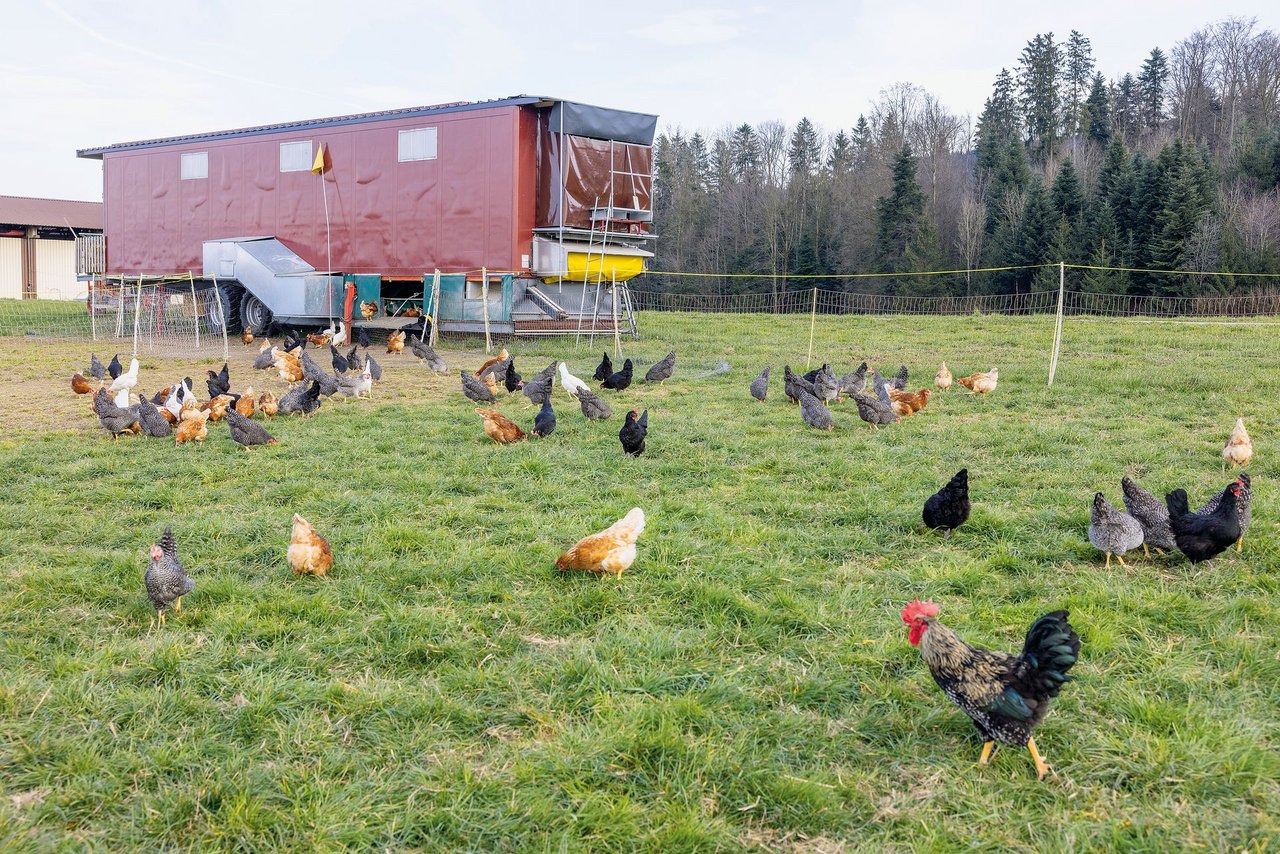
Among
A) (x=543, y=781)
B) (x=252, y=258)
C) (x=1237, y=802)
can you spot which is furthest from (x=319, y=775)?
(x=252, y=258)

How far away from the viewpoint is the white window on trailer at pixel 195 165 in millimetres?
20578

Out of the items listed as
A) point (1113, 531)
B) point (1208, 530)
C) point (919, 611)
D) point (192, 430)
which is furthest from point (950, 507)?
point (192, 430)

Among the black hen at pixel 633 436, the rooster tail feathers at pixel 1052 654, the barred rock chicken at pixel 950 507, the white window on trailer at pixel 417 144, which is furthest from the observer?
the white window on trailer at pixel 417 144

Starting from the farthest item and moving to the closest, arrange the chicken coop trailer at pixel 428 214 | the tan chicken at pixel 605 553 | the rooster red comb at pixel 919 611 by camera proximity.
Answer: the chicken coop trailer at pixel 428 214 < the tan chicken at pixel 605 553 < the rooster red comb at pixel 919 611

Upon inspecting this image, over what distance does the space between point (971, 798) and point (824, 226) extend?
155ft

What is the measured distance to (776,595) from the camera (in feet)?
14.5

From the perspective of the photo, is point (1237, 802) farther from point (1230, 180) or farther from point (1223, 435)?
point (1230, 180)

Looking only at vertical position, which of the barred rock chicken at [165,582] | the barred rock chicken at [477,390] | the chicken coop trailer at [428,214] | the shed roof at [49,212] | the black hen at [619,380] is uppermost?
the shed roof at [49,212]

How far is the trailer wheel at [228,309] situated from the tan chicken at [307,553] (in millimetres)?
17670

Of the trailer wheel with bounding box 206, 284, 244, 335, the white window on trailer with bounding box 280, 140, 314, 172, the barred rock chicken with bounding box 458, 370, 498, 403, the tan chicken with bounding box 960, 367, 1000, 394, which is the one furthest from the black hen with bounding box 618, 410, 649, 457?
the trailer wheel with bounding box 206, 284, 244, 335

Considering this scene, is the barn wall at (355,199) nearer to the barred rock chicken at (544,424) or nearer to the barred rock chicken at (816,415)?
the barred rock chicken at (544,424)

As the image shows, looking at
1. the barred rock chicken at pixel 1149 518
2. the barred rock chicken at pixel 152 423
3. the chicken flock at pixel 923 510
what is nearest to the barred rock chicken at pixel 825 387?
the chicken flock at pixel 923 510

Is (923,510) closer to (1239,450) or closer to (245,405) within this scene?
(1239,450)

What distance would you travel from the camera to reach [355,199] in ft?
61.1
